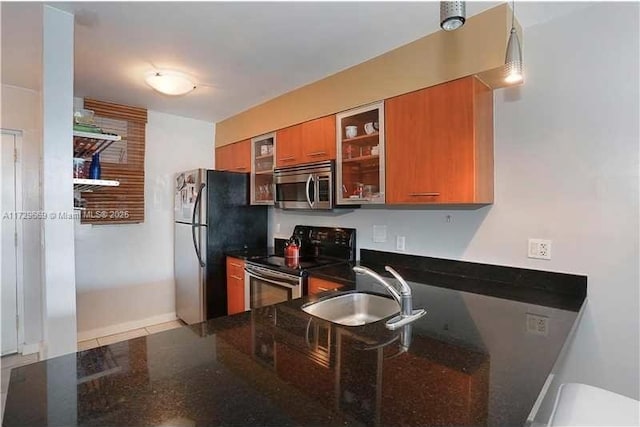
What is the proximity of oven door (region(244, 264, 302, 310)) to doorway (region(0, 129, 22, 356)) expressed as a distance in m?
2.00

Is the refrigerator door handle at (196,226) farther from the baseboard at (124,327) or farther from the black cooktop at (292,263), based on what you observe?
the baseboard at (124,327)

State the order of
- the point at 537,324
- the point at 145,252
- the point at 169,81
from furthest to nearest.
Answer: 1. the point at 145,252
2. the point at 169,81
3. the point at 537,324

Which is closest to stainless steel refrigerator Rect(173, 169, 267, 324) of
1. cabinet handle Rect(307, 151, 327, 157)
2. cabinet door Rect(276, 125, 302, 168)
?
cabinet door Rect(276, 125, 302, 168)

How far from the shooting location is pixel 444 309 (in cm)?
158

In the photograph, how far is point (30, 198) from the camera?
3014 mm

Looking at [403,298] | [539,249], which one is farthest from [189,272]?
[539,249]

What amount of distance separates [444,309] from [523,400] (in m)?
0.76

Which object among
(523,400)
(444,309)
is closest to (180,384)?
(523,400)

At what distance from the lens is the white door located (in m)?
2.92

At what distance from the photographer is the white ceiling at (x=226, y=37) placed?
176cm

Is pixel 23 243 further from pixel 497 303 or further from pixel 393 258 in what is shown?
pixel 497 303

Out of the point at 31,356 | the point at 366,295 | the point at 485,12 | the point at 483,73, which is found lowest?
the point at 31,356

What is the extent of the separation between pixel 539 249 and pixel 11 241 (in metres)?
4.05

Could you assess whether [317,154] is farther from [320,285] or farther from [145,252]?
[145,252]
